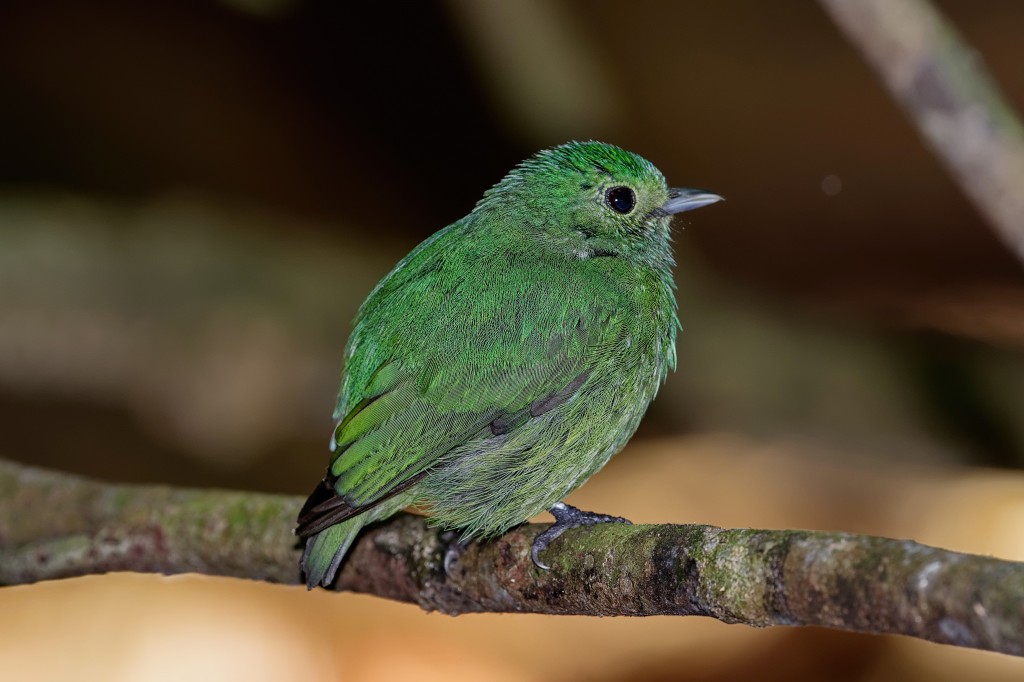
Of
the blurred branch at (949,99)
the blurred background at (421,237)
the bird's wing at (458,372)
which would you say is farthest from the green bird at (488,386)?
the blurred background at (421,237)

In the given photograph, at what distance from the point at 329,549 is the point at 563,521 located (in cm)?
63

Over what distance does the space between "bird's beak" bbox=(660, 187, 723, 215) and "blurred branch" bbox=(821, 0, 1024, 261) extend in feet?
2.34

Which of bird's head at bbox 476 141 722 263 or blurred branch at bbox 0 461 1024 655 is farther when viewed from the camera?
bird's head at bbox 476 141 722 263

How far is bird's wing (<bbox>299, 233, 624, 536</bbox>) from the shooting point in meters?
2.78

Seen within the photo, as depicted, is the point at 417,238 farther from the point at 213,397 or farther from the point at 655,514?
the point at 655,514

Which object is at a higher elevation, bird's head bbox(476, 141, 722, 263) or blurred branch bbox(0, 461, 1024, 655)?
bird's head bbox(476, 141, 722, 263)

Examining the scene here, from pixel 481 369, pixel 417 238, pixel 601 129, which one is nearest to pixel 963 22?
pixel 601 129

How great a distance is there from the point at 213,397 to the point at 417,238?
4.80ft

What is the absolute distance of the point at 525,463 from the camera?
2.91 meters

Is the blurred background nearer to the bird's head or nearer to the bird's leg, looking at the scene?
the bird's head

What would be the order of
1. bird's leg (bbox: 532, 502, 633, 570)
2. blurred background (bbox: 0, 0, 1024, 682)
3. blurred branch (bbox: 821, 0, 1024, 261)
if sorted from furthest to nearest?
blurred background (bbox: 0, 0, 1024, 682)
bird's leg (bbox: 532, 502, 633, 570)
blurred branch (bbox: 821, 0, 1024, 261)

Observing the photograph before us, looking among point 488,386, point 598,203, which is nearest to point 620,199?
point 598,203

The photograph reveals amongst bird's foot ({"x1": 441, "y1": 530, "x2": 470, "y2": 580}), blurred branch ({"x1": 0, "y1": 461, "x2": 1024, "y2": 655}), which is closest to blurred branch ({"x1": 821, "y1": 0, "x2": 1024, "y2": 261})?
blurred branch ({"x1": 0, "y1": 461, "x2": 1024, "y2": 655})

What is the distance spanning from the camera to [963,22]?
4301 mm
